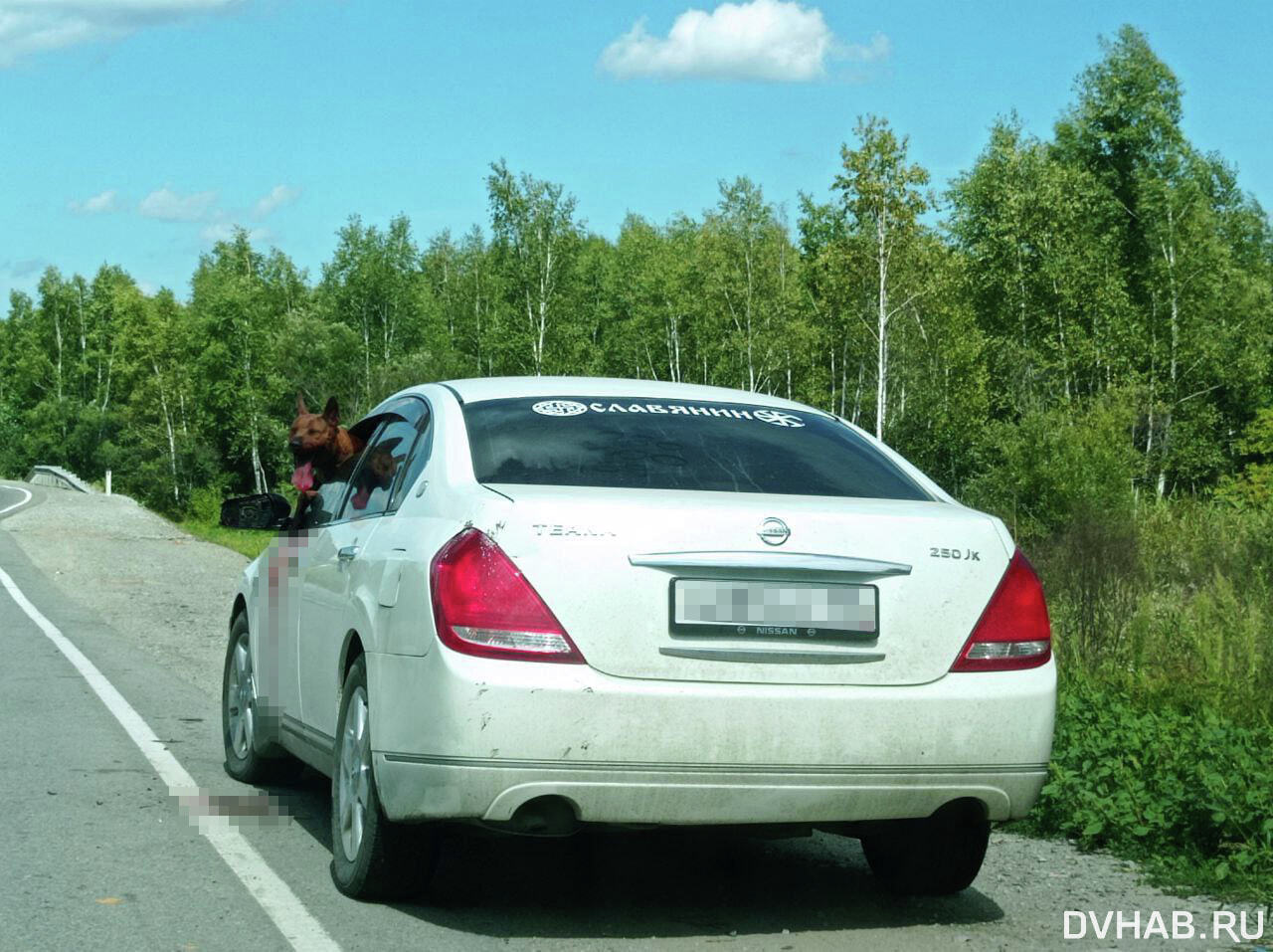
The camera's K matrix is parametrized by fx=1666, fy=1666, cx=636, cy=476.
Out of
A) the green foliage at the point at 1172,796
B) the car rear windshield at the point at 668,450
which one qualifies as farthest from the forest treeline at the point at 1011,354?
the car rear windshield at the point at 668,450

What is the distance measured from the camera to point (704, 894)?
556 cm


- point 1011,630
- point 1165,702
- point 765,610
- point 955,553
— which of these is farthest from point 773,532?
point 1165,702

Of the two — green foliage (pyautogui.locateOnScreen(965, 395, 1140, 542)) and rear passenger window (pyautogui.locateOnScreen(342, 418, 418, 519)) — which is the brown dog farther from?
green foliage (pyautogui.locateOnScreen(965, 395, 1140, 542))

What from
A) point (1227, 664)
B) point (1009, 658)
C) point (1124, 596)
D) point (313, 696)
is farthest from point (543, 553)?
point (1124, 596)

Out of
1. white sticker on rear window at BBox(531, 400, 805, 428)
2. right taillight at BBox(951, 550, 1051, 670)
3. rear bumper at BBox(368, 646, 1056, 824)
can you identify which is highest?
white sticker on rear window at BBox(531, 400, 805, 428)

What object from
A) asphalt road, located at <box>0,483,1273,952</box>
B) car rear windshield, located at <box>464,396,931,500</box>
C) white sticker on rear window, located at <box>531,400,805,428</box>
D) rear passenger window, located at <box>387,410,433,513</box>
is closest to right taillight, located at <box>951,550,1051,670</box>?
Answer: car rear windshield, located at <box>464,396,931,500</box>

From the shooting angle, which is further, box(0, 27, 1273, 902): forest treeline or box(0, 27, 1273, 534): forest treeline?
box(0, 27, 1273, 534): forest treeline

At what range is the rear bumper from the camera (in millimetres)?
4484

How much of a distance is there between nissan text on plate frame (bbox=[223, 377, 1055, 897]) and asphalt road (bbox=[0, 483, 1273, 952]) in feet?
1.06

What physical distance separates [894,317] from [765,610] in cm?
5430

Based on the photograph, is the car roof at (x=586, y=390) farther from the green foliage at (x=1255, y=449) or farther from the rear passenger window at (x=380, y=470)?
the green foliage at (x=1255, y=449)

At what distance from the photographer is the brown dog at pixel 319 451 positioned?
7039 millimetres

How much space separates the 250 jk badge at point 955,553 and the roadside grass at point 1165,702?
1.64m

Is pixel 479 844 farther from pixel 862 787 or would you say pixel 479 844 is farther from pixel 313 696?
pixel 862 787
